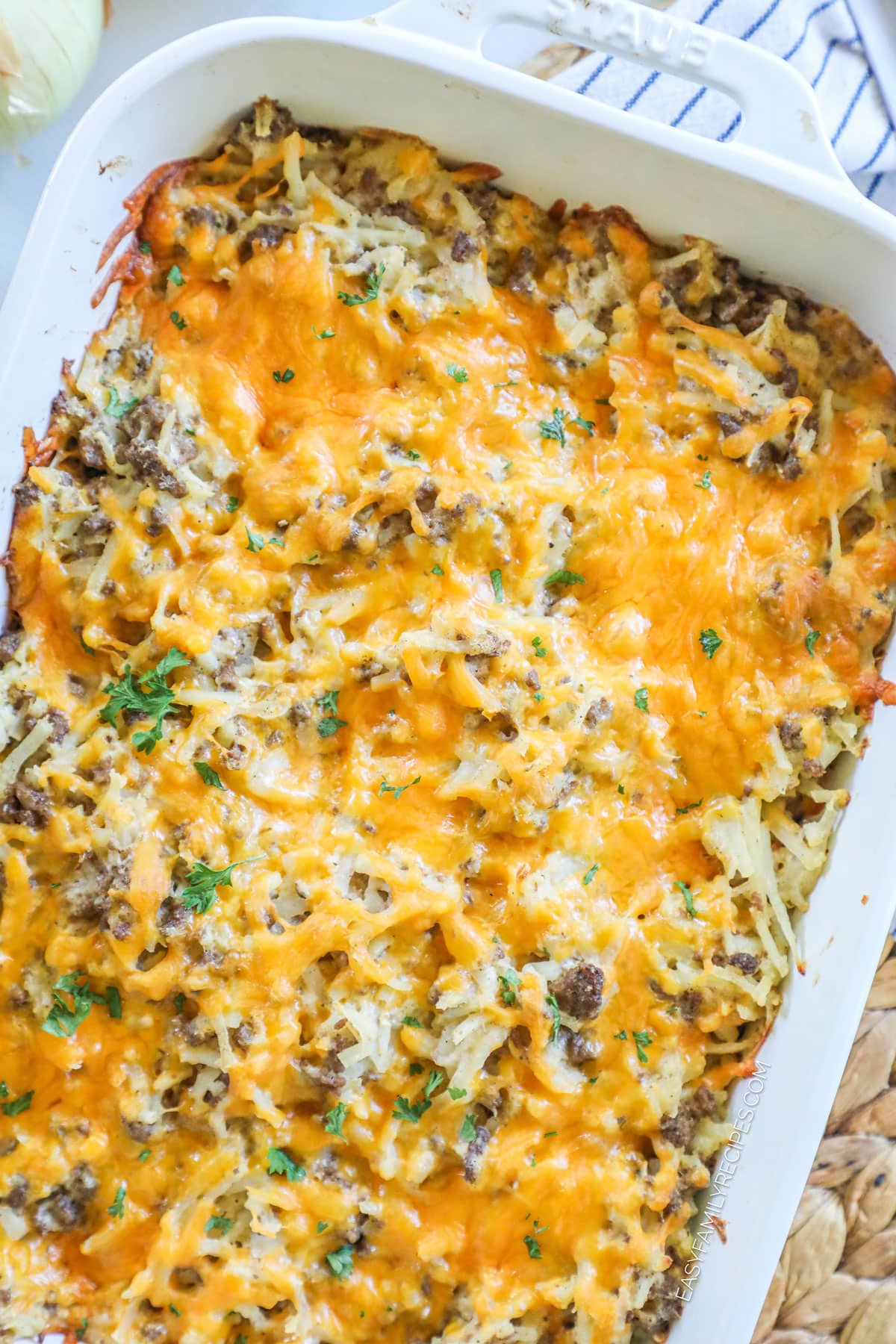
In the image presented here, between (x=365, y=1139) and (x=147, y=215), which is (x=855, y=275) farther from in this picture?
(x=365, y=1139)

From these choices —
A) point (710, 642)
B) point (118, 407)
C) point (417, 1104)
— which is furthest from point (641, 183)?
point (417, 1104)

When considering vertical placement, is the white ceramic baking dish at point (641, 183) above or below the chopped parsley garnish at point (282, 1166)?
above

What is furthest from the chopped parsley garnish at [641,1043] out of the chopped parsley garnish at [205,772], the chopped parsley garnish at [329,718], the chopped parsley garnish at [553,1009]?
the chopped parsley garnish at [205,772]

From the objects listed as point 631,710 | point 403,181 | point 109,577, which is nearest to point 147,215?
point 403,181

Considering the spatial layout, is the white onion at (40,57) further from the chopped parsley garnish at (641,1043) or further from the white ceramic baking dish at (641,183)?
the chopped parsley garnish at (641,1043)

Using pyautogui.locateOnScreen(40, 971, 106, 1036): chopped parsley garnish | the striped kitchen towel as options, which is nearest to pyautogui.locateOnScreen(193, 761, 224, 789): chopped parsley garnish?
pyautogui.locateOnScreen(40, 971, 106, 1036): chopped parsley garnish

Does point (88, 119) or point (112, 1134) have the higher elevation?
point (88, 119)
